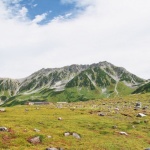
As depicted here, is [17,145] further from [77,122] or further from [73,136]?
[77,122]

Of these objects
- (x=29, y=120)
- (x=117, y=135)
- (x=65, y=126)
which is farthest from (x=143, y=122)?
(x=29, y=120)

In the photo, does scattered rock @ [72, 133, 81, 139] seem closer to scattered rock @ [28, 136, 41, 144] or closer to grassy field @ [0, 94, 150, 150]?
grassy field @ [0, 94, 150, 150]

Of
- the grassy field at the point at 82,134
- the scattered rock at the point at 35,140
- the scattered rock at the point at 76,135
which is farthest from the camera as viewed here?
the scattered rock at the point at 76,135

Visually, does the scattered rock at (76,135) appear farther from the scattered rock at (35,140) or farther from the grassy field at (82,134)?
the scattered rock at (35,140)

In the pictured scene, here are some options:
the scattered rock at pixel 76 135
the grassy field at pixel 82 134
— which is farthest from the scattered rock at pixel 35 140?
the scattered rock at pixel 76 135

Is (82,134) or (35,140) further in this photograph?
(82,134)

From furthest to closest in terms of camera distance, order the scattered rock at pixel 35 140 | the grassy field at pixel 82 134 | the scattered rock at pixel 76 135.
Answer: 1. the scattered rock at pixel 76 135
2. the scattered rock at pixel 35 140
3. the grassy field at pixel 82 134

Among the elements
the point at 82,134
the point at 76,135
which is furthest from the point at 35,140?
the point at 82,134

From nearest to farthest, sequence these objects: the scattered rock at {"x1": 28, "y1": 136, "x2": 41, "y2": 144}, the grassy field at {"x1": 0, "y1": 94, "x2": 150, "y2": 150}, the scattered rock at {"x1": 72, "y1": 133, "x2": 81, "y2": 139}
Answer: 1. the grassy field at {"x1": 0, "y1": 94, "x2": 150, "y2": 150}
2. the scattered rock at {"x1": 28, "y1": 136, "x2": 41, "y2": 144}
3. the scattered rock at {"x1": 72, "y1": 133, "x2": 81, "y2": 139}

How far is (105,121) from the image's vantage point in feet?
237

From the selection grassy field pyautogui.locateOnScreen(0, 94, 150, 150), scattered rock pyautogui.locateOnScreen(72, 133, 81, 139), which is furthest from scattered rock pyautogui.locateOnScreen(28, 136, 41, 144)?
scattered rock pyautogui.locateOnScreen(72, 133, 81, 139)

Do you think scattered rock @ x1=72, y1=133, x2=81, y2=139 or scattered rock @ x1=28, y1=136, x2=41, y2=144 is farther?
scattered rock @ x1=72, y1=133, x2=81, y2=139

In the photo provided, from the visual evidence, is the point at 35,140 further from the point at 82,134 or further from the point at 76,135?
the point at 82,134

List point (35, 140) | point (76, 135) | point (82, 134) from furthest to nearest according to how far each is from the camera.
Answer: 1. point (82, 134)
2. point (76, 135)
3. point (35, 140)
